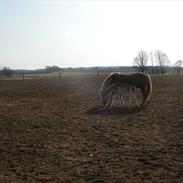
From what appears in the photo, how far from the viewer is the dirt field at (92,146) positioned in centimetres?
627

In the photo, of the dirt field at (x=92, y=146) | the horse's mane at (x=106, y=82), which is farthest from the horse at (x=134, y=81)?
the dirt field at (x=92, y=146)

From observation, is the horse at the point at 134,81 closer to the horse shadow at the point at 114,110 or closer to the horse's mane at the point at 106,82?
the horse's mane at the point at 106,82

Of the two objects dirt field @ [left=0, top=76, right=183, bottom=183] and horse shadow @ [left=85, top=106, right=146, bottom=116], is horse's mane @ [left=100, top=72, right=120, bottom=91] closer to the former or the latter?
horse shadow @ [left=85, top=106, right=146, bottom=116]

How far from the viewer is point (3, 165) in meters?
6.97

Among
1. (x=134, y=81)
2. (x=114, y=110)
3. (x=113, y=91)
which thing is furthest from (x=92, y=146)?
(x=134, y=81)

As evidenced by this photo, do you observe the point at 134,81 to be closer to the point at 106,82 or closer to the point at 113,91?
the point at 113,91

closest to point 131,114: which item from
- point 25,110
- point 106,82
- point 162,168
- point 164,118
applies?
point 164,118

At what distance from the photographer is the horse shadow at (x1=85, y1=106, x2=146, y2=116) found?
1339cm

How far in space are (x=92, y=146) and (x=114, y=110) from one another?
6021 mm

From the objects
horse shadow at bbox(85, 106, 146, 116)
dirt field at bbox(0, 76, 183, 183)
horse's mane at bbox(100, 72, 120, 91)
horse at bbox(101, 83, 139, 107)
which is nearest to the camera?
dirt field at bbox(0, 76, 183, 183)

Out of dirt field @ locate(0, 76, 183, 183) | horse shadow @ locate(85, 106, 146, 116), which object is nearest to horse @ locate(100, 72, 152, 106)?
horse shadow @ locate(85, 106, 146, 116)

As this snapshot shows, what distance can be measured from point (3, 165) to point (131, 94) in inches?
354

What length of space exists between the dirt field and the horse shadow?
39mm

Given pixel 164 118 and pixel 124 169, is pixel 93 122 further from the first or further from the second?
pixel 124 169
